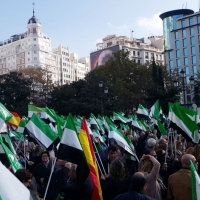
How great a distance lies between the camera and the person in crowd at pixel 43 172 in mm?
7199

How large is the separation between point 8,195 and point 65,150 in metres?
2.27

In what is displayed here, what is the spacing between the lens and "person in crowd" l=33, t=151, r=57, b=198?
720 cm

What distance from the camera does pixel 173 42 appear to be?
324 feet

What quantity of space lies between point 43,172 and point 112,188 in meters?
2.45

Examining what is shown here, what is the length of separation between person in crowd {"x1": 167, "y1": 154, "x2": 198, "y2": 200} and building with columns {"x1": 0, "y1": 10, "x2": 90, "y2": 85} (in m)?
130

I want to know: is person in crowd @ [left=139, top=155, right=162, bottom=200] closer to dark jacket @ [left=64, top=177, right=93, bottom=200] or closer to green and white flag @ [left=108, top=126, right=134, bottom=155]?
dark jacket @ [left=64, top=177, right=93, bottom=200]

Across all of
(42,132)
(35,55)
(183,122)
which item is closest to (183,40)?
(35,55)

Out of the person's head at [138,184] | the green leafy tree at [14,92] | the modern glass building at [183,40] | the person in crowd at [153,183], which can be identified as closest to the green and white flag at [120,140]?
the person in crowd at [153,183]

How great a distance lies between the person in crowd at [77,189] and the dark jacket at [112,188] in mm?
201

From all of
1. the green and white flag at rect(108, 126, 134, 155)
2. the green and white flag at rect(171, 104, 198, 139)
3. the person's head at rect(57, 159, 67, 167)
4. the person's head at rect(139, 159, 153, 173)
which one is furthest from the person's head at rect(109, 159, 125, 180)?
A: the green and white flag at rect(171, 104, 198, 139)

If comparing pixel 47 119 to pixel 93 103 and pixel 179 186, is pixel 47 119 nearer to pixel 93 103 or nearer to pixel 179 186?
pixel 179 186

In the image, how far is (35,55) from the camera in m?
141

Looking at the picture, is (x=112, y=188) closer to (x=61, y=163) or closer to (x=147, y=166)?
(x=147, y=166)

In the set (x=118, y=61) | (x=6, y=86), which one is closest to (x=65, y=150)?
(x=6, y=86)
